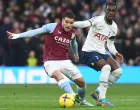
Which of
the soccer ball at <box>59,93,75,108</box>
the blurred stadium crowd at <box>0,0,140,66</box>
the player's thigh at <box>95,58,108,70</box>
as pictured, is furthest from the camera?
the blurred stadium crowd at <box>0,0,140,66</box>

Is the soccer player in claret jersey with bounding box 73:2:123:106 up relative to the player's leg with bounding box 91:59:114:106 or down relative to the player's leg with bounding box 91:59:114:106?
up

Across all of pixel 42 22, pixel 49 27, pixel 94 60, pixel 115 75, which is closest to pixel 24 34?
pixel 49 27

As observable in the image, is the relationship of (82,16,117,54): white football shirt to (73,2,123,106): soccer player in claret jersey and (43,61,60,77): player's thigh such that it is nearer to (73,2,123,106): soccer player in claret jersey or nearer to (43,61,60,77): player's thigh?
(73,2,123,106): soccer player in claret jersey

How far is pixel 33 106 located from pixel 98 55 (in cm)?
215

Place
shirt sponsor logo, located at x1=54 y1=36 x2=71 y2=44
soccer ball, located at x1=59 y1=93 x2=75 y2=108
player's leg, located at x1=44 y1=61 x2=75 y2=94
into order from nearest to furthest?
1. soccer ball, located at x1=59 y1=93 x2=75 y2=108
2. player's leg, located at x1=44 y1=61 x2=75 y2=94
3. shirt sponsor logo, located at x1=54 y1=36 x2=71 y2=44

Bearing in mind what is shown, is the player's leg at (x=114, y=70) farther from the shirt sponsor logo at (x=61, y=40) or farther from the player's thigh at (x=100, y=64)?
the shirt sponsor logo at (x=61, y=40)

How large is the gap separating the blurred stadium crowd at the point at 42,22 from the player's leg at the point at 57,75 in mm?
10023

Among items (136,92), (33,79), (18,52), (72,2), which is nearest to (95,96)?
(136,92)

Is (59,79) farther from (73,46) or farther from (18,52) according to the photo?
(18,52)

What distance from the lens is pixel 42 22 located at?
83.7 ft

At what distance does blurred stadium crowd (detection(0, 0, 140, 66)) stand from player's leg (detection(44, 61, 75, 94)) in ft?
32.9

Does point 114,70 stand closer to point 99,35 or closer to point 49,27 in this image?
point 99,35

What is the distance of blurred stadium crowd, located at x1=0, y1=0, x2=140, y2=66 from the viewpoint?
24875 millimetres

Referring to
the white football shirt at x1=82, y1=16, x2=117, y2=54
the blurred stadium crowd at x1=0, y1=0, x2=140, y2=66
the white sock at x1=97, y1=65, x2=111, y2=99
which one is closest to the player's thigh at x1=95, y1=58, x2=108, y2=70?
the white sock at x1=97, y1=65, x2=111, y2=99
